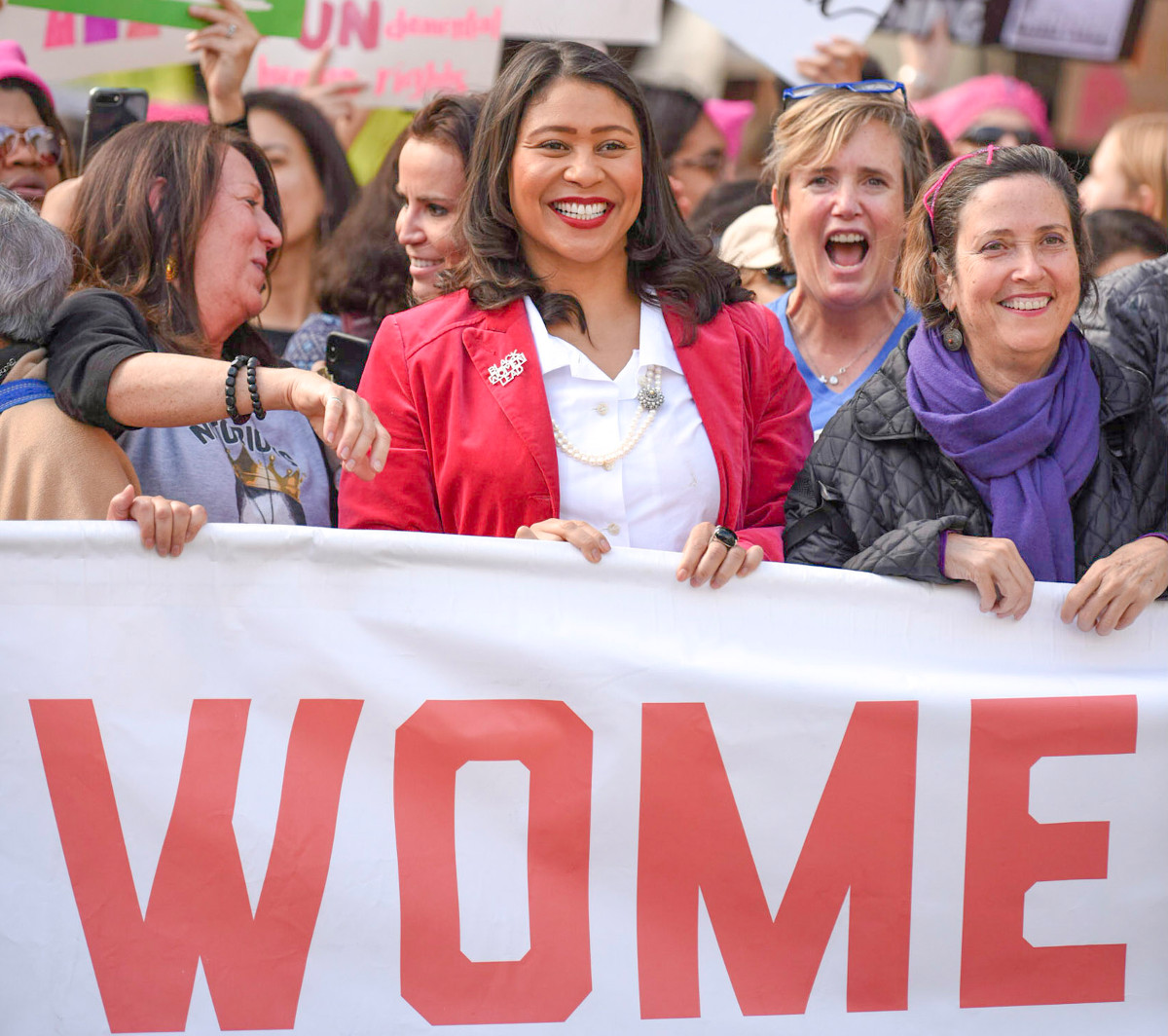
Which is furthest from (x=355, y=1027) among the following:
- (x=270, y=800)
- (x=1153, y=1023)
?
Result: (x=1153, y=1023)

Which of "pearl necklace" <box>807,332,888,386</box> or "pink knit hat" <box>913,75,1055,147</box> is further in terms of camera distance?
"pink knit hat" <box>913,75,1055,147</box>

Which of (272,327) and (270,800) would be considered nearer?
(270,800)

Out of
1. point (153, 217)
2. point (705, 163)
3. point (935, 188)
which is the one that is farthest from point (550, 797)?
point (705, 163)

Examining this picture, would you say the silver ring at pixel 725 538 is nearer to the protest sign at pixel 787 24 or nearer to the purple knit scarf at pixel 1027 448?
the purple knit scarf at pixel 1027 448

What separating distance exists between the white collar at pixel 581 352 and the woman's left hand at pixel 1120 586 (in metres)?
0.80

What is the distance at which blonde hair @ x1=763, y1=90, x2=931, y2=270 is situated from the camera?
11.9 ft

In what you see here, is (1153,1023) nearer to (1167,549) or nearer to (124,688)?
(1167,549)

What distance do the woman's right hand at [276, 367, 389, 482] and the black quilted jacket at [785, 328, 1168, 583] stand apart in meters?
0.80

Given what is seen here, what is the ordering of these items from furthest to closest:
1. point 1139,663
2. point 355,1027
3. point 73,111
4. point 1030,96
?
point 1030,96
point 73,111
point 1139,663
point 355,1027

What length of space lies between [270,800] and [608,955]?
0.61 metres

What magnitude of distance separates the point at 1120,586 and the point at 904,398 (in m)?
0.50

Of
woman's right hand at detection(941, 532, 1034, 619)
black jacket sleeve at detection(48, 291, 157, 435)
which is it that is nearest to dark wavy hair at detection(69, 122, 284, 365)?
black jacket sleeve at detection(48, 291, 157, 435)

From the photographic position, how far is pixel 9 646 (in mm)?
2494

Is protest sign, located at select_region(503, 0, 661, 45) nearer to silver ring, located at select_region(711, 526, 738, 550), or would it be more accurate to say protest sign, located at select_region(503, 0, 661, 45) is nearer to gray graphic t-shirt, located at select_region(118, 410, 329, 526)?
gray graphic t-shirt, located at select_region(118, 410, 329, 526)
